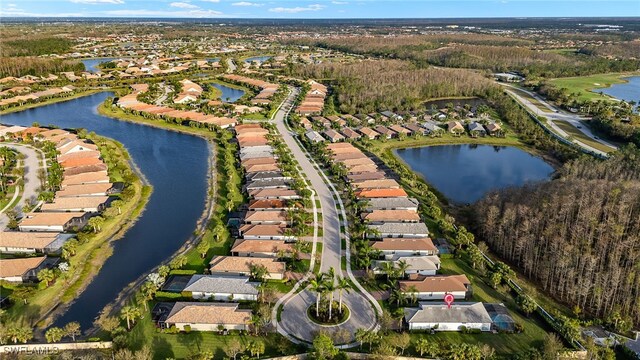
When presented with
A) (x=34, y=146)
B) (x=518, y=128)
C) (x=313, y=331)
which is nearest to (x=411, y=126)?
(x=518, y=128)

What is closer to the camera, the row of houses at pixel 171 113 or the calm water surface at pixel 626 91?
the row of houses at pixel 171 113

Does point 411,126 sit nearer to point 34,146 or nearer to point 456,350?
point 456,350

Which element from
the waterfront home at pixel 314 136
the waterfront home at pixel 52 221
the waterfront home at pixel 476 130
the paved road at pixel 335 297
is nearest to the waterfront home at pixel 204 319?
the paved road at pixel 335 297

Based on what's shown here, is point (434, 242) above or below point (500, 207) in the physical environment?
below

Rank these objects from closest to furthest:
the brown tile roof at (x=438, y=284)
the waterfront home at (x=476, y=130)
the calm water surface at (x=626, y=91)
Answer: the brown tile roof at (x=438, y=284) → the waterfront home at (x=476, y=130) → the calm water surface at (x=626, y=91)

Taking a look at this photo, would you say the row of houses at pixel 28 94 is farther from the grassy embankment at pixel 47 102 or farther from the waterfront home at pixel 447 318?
the waterfront home at pixel 447 318

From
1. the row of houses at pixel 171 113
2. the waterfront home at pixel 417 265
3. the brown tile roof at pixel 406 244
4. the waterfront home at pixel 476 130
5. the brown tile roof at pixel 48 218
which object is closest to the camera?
the waterfront home at pixel 417 265
